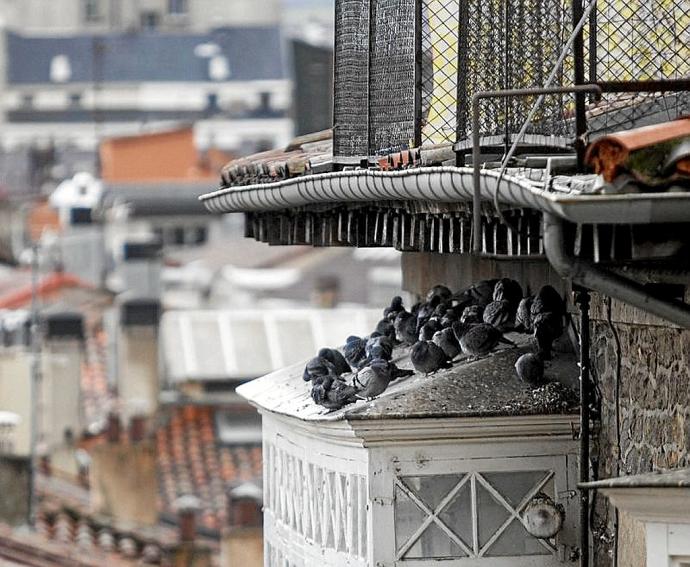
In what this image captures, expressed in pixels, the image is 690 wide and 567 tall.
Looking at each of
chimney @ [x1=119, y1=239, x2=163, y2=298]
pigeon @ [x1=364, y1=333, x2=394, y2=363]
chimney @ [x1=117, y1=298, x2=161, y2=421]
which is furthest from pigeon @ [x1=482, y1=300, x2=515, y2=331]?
chimney @ [x1=119, y1=239, x2=163, y2=298]

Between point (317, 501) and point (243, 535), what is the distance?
64.4ft

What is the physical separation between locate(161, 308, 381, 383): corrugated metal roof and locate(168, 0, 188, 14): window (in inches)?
3402

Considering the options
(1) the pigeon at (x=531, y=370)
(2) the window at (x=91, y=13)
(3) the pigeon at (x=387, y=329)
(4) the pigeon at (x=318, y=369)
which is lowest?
(4) the pigeon at (x=318, y=369)

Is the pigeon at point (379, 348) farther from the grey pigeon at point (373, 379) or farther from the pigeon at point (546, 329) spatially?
the pigeon at point (546, 329)

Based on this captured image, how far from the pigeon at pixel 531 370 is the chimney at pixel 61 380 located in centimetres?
2984

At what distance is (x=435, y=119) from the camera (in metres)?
9.07

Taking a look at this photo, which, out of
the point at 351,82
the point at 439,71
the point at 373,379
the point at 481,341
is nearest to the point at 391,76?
the point at 439,71

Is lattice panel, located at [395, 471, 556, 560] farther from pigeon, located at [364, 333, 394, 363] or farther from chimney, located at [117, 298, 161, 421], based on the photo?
chimney, located at [117, 298, 161, 421]

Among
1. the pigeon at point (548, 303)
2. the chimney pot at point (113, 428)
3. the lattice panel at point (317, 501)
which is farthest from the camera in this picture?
the chimney pot at point (113, 428)

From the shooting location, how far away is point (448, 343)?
844 centimetres

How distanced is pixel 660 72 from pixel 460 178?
83 centimetres

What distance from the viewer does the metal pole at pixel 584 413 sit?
25.5ft

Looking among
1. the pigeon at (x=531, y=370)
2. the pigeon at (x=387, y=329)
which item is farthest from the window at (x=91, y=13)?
the pigeon at (x=531, y=370)

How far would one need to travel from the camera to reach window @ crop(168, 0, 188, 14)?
12875 cm
